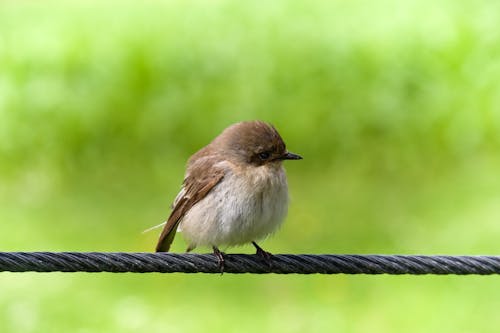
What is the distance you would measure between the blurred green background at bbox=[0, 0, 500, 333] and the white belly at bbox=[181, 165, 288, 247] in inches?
102

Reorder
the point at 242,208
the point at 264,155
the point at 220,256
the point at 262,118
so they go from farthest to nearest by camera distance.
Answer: the point at 262,118 < the point at 264,155 < the point at 242,208 < the point at 220,256

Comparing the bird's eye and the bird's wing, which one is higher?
the bird's eye

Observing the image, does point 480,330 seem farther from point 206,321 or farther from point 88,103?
point 88,103

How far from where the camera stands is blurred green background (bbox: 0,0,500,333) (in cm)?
912

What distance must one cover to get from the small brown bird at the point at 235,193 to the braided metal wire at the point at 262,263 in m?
0.69

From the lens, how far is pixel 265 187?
5855 mm

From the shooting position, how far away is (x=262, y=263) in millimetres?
5020

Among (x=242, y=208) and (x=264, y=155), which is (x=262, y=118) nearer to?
(x=264, y=155)

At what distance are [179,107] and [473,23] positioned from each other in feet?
9.52

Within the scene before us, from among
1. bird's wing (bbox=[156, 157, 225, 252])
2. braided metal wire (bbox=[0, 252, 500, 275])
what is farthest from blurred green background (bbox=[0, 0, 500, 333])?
braided metal wire (bbox=[0, 252, 500, 275])

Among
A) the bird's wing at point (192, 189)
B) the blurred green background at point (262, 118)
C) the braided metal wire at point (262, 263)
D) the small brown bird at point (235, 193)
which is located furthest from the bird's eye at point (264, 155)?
the blurred green background at point (262, 118)

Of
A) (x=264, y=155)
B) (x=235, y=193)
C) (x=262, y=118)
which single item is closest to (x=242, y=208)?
(x=235, y=193)

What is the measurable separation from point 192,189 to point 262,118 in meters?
4.41

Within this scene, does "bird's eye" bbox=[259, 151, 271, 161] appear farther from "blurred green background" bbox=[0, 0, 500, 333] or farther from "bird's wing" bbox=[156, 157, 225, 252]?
"blurred green background" bbox=[0, 0, 500, 333]
